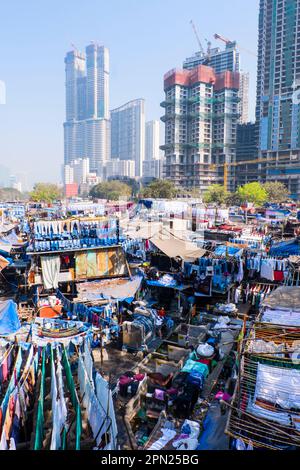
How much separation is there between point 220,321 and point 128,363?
4181mm

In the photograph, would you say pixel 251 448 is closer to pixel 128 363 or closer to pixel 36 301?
pixel 128 363

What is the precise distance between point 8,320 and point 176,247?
30.9 feet

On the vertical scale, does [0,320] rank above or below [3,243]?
below

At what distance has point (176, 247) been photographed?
18547 mm

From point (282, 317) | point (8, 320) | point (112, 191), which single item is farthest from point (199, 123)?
Answer: point (282, 317)

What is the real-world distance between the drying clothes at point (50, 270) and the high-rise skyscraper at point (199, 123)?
343ft

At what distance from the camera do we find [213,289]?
16.7 metres

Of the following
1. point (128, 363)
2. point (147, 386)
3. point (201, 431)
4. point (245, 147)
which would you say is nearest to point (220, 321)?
point (128, 363)

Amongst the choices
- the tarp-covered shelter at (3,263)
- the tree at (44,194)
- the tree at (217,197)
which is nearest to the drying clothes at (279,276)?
the tarp-covered shelter at (3,263)

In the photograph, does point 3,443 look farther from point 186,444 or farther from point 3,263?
point 3,263

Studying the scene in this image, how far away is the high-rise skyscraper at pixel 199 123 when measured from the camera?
394 ft

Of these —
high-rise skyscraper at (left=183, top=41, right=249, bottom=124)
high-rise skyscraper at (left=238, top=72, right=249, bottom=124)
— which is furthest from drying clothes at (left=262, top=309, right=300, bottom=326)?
high-rise skyscraper at (left=238, top=72, right=249, bottom=124)

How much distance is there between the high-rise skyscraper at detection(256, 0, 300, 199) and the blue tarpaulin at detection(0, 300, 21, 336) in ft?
312

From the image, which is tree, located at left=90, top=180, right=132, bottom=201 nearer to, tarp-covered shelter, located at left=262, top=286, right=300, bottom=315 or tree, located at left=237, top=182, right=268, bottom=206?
tree, located at left=237, top=182, right=268, bottom=206
